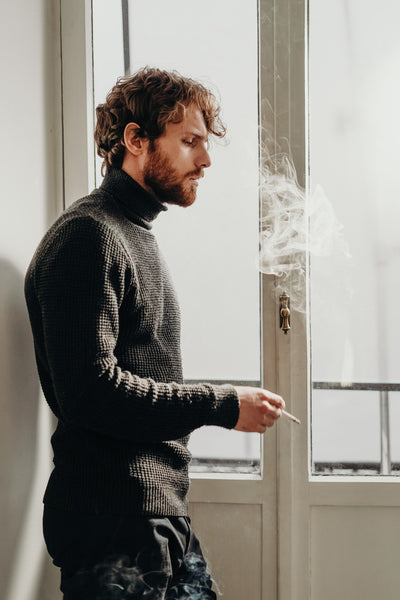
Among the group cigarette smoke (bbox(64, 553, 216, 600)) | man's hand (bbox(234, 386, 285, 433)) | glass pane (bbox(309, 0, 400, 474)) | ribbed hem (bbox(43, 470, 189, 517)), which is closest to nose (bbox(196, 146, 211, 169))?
glass pane (bbox(309, 0, 400, 474))

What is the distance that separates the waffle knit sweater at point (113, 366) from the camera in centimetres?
104

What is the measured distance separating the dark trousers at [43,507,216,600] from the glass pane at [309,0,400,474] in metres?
0.71

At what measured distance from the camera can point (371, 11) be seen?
64.9 inches

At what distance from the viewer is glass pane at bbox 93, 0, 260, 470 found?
1680 millimetres

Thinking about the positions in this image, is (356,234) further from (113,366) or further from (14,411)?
(14,411)

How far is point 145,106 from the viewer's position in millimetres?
1320

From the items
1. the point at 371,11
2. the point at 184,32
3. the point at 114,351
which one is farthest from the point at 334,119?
the point at 114,351

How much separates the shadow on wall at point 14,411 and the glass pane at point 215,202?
0.50 metres

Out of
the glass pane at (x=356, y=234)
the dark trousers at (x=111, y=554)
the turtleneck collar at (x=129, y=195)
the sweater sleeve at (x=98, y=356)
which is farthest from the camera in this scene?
the glass pane at (x=356, y=234)

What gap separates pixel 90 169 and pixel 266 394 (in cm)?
91

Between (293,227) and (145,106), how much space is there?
580mm

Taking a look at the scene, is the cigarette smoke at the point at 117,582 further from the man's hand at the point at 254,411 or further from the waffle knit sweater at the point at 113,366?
the man's hand at the point at 254,411

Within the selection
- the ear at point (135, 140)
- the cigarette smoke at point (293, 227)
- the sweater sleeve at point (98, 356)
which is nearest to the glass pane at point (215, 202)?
the cigarette smoke at point (293, 227)

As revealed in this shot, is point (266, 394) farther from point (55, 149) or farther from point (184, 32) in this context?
point (184, 32)
